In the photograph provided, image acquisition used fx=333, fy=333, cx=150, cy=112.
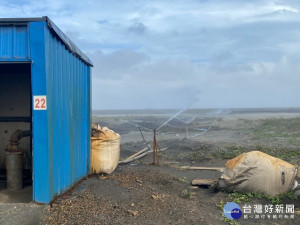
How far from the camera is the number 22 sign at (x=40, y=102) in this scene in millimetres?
5693

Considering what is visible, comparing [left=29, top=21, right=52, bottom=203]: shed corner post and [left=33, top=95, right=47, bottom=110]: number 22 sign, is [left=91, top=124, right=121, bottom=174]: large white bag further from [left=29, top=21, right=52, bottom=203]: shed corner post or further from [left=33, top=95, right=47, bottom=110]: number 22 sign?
[left=33, top=95, right=47, bottom=110]: number 22 sign

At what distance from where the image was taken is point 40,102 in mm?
5715

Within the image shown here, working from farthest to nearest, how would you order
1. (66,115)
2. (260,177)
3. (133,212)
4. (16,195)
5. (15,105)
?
A: 1. (15,105)
2. (260,177)
3. (66,115)
4. (16,195)
5. (133,212)

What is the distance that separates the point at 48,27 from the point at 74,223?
3326 millimetres

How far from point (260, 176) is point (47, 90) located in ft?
16.7

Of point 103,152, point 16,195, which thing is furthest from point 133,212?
point 103,152

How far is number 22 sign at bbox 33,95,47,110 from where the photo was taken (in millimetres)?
5693

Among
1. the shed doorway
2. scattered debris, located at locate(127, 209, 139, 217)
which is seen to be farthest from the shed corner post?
the shed doorway

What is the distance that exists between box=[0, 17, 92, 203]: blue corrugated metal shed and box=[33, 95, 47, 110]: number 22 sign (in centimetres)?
3

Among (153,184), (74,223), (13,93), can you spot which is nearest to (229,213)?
(153,184)

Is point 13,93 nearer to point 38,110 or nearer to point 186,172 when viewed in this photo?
point 38,110

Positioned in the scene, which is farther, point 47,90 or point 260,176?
point 260,176

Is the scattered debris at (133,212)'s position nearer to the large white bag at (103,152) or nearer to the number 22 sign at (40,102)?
the number 22 sign at (40,102)

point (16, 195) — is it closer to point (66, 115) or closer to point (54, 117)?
point (66, 115)
